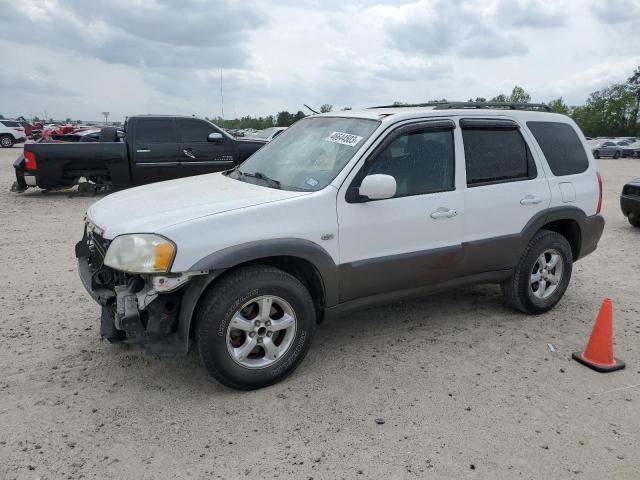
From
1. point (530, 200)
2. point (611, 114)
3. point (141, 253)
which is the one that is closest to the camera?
point (141, 253)

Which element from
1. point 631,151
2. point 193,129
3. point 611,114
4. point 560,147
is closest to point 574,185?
point 560,147

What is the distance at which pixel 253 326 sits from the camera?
11.0 feet

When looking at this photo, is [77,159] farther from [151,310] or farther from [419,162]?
[419,162]

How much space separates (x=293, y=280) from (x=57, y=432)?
1.64 meters

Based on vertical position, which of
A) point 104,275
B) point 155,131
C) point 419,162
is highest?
point 155,131

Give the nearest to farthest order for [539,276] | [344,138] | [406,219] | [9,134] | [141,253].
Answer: [141,253], [406,219], [344,138], [539,276], [9,134]

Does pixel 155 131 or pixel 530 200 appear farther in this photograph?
pixel 155 131

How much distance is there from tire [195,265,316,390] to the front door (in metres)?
0.44

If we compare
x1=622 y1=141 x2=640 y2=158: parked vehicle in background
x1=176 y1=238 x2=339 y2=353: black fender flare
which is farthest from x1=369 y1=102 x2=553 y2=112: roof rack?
x1=622 y1=141 x2=640 y2=158: parked vehicle in background

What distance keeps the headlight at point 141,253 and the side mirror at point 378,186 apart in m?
1.31

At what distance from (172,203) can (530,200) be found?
3.01 m

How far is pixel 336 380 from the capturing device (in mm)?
3607

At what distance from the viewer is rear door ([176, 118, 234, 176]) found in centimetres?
1086

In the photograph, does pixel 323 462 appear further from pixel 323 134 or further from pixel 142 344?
pixel 323 134
